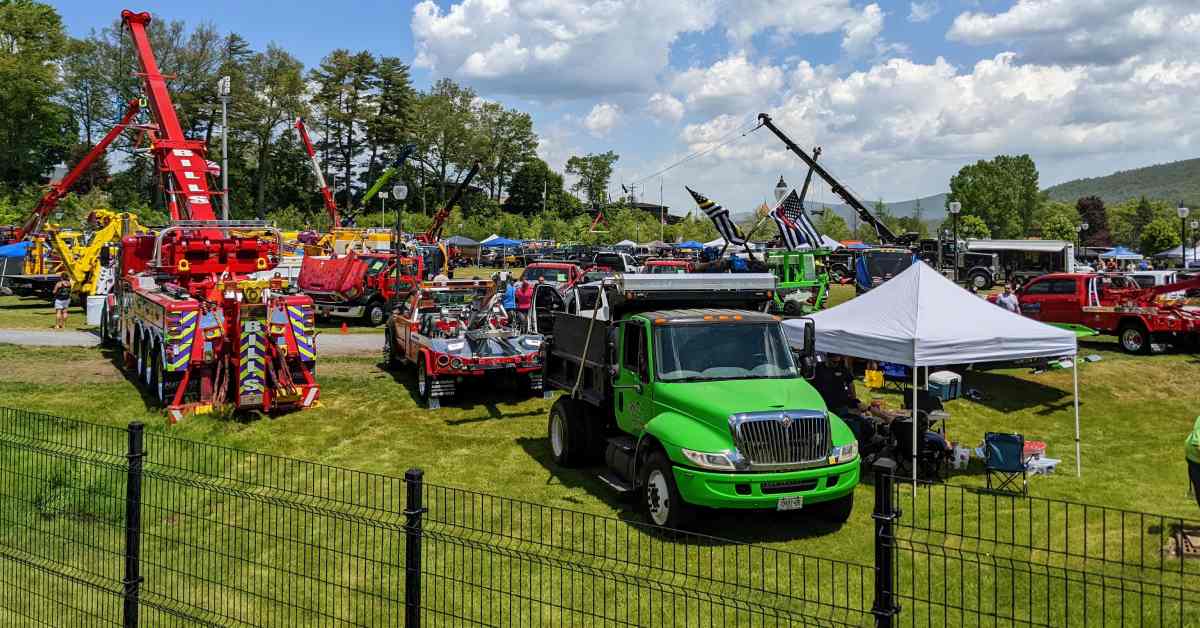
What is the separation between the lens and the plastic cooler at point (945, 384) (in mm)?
14078

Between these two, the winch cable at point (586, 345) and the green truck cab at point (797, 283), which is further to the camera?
the green truck cab at point (797, 283)

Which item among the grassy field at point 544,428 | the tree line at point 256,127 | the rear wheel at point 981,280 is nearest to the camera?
the grassy field at point 544,428

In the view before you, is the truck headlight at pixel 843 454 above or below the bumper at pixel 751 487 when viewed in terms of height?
above

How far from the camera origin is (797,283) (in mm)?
27891

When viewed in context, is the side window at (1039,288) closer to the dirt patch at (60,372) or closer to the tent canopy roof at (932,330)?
the tent canopy roof at (932,330)

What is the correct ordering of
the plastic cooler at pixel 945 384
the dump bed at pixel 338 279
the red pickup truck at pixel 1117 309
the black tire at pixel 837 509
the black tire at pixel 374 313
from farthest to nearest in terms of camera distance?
the black tire at pixel 374 313 < the dump bed at pixel 338 279 < the red pickup truck at pixel 1117 309 < the plastic cooler at pixel 945 384 < the black tire at pixel 837 509

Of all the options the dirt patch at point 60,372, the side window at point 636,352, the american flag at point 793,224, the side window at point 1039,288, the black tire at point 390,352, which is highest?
the american flag at point 793,224

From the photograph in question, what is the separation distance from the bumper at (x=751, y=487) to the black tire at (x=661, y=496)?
14 centimetres

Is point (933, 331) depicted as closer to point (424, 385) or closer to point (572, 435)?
Answer: point (572, 435)

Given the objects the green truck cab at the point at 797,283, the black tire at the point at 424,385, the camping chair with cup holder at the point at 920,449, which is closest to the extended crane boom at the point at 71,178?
the black tire at the point at 424,385

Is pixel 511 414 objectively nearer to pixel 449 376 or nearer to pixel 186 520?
pixel 449 376

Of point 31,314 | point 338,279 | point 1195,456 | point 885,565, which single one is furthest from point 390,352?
point 31,314

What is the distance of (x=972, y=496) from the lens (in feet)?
32.5

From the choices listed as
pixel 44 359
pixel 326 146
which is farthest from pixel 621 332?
pixel 326 146
